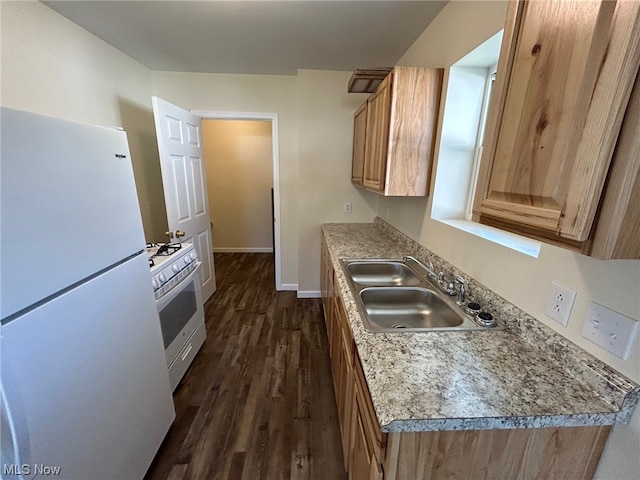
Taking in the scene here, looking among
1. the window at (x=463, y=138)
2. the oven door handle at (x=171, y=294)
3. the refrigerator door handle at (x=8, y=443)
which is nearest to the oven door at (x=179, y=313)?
the oven door handle at (x=171, y=294)

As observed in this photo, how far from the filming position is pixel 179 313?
1.88 meters

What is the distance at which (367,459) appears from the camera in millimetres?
840

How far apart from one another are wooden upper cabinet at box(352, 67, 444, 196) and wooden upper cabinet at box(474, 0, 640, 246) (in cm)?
92

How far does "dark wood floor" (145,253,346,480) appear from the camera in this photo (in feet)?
4.54

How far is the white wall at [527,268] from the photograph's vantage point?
67 centimetres

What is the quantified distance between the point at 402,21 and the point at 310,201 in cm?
171

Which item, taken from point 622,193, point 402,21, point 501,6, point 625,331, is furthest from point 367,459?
point 402,21

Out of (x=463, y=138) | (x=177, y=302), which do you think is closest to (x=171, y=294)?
(x=177, y=302)

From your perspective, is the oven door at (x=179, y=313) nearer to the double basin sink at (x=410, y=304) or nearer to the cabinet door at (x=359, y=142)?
the double basin sink at (x=410, y=304)

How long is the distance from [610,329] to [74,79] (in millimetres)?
3140

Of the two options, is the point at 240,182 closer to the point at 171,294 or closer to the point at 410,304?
the point at 171,294

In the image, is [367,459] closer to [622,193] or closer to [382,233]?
[622,193]

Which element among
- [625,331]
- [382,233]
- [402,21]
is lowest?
[382,233]

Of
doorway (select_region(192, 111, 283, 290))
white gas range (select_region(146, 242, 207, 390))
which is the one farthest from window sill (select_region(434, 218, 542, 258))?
doorway (select_region(192, 111, 283, 290))
